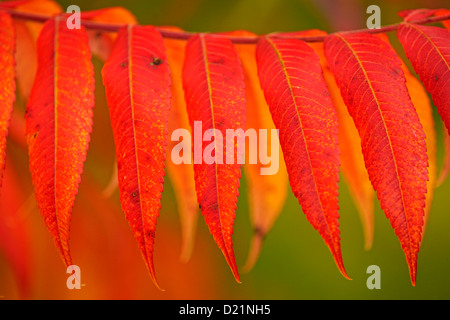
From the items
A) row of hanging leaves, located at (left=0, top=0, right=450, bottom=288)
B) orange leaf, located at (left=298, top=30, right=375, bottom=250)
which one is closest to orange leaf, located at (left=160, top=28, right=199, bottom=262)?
row of hanging leaves, located at (left=0, top=0, right=450, bottom=288)

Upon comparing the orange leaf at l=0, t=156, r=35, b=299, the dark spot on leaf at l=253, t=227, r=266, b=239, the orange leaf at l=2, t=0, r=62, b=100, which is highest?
the orange leaf at l=2, t=0, r=62, b=100

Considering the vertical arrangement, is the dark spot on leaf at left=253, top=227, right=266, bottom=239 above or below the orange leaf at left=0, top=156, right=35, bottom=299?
below

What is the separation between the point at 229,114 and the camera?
1.76 feet

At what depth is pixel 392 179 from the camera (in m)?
0.48

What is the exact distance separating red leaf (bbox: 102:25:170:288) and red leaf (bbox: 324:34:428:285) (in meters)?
0.24

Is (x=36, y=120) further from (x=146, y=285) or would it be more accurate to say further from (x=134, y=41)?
(x=146, y=285)

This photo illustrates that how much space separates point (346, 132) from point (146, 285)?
1270 millimetres

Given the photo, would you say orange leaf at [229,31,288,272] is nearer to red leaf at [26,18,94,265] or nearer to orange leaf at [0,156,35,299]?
red leaf at [26,18,94,265]

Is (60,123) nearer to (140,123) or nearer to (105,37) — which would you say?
(140,123)

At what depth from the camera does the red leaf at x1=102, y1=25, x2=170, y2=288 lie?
0.48 m

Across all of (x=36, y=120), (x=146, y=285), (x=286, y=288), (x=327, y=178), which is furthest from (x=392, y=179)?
(x=286, y=288)

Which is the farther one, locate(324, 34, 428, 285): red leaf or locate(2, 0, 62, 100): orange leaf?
locate(2, 0, 62, 100): orange leaf

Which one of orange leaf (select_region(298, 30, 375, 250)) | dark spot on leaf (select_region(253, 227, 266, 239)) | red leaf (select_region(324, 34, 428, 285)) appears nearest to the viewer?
red leaf (select_region(324, 34, 428, 285))

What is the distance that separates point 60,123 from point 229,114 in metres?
A: 0.21
